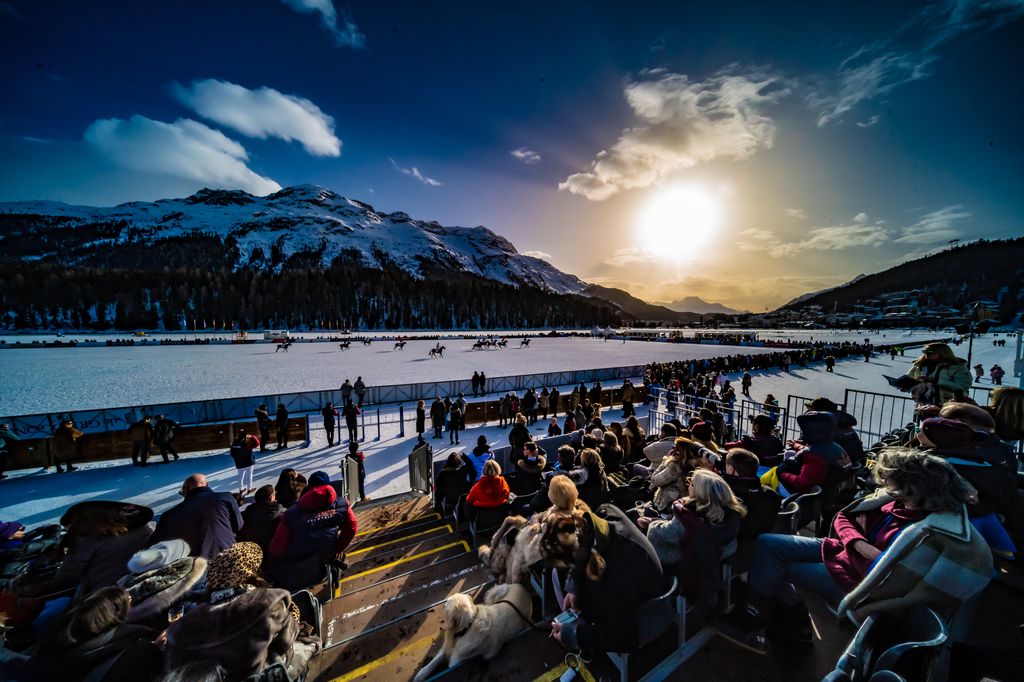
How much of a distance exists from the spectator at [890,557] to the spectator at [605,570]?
104 cm

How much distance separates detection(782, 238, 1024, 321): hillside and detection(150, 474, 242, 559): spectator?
5644 inches

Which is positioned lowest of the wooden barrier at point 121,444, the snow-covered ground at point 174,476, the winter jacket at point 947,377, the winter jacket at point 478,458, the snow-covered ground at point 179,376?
the snow-covered ground at point 174,476

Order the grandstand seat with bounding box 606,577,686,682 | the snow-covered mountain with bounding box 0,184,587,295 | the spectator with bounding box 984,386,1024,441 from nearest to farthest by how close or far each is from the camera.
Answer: the grandstand seat with bounding box 606,577,686,682 < the spectator with bounding box 984,386,1024,441 < the snow-covered mountain with bounding box 0,184,587,295

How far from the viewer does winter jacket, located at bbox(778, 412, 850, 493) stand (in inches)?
131

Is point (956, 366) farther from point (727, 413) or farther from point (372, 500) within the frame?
point (372, 500)

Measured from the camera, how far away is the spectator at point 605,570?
2.13m

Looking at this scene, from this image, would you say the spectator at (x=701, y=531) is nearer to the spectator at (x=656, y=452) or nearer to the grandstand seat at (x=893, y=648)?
the grandstand seat at (x=893, y=648)

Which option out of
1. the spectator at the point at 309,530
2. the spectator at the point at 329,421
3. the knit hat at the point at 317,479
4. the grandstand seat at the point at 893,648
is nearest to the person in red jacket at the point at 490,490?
the spectator at the point at 309,530

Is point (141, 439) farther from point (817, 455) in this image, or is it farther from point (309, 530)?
point (817, 455)

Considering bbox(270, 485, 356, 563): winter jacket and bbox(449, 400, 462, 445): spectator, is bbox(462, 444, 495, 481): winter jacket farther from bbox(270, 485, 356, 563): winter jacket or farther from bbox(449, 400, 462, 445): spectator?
bbox(449, 400, 462, 445): spectator

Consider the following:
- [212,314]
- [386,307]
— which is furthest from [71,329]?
[386,307]

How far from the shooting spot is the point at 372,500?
22.0ft

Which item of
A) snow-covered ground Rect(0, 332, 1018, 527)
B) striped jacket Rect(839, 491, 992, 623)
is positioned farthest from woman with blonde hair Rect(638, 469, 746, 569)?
snow-covered ground Rect(0, 332, 1018, 527)

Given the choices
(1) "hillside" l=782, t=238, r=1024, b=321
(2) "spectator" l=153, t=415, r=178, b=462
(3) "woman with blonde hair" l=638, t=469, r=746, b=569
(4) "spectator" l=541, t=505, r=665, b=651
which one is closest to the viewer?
(4) "spectator" l=541, t=505, r=665, b=651
